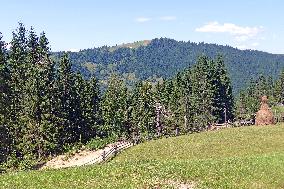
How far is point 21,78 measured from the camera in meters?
68.6

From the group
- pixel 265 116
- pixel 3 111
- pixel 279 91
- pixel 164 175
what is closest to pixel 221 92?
pixel 265 116

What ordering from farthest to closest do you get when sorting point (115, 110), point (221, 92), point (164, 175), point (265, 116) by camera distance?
point (221, 92)
point (115, 110)
point (265, 116)
point (164, 175)

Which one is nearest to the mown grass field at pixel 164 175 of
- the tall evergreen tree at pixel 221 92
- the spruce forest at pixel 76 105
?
the spruce forest at pixel 76 105

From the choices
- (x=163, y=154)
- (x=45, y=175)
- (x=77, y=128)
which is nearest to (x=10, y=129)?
(x=77, y=128)

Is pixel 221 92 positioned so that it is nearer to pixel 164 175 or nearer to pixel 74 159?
pixel 74 159

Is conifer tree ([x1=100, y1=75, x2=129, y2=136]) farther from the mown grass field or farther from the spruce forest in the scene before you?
the mown grass field

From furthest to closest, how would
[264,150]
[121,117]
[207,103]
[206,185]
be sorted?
[207,103], [121,117], [264,150], [206,185]

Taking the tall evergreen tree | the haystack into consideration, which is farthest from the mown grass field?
the tall evergreen tree

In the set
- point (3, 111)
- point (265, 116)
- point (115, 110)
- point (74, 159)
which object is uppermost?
point (3, 111)

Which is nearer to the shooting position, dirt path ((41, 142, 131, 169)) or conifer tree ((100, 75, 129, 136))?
dirt path ((41, 142, 131, 169))

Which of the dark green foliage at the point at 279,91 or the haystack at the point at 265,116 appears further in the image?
the dark green foliage at the point at 279,91

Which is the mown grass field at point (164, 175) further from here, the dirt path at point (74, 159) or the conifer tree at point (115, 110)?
the conifer tree at point (115, 110)

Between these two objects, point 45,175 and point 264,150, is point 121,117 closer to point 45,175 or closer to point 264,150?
point 264,150

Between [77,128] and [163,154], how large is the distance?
38.4 m
